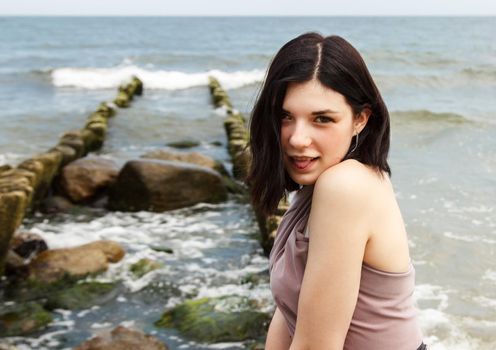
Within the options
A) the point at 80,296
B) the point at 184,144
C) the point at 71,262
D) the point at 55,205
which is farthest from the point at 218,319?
the point at 184,144

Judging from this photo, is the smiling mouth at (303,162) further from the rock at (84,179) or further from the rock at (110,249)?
the rock at (84,179)

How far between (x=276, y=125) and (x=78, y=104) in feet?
67.5

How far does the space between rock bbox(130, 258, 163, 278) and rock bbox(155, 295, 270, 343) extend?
3.27 feet

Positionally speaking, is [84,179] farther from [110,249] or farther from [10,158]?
[10,158]

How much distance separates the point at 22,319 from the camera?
530cm

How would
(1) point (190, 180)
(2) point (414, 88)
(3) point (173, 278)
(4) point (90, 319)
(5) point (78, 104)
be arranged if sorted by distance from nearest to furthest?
(4) point (90, 319)
(3) point (173, 278)
(1) point (190, 180)
(5) point (78, 104)
(2) point (414, 88)

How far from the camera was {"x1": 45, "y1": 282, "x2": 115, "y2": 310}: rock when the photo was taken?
18.5ft

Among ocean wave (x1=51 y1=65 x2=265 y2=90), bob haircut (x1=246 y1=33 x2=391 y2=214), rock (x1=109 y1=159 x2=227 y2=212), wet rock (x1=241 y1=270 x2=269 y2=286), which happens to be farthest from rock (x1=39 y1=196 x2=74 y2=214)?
ocean wave (x1=51 y1=65 x2=265 y2=90)

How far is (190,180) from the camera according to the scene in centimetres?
889

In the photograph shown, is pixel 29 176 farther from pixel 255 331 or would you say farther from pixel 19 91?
pixel 19 91

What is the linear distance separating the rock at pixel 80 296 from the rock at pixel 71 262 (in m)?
0.24

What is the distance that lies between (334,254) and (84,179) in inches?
312

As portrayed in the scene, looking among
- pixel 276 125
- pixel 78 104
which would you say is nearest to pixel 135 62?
pixel 78 104

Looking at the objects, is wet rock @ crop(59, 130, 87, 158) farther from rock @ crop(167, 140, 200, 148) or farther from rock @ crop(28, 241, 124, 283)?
rock @ crop(28, 241, 124, 283)
